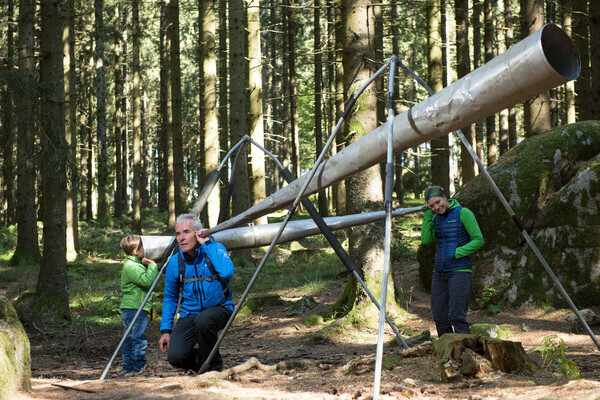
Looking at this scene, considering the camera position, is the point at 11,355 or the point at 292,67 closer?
the point at 11,355

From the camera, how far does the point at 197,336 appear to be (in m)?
5.55

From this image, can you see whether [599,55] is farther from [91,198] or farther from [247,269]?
[91,198]

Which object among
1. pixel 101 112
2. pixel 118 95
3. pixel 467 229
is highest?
pixel 118 95

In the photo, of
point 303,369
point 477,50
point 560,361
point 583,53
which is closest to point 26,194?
point 303,369

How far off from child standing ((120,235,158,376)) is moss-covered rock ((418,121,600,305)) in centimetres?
576

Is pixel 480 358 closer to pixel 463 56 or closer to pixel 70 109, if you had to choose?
pixel 463 56

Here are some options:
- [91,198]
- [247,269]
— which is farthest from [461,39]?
[91,198]

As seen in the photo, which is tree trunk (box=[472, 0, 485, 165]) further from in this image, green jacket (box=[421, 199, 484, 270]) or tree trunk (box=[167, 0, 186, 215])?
green jacket (box=[421, 199, 484, 270])

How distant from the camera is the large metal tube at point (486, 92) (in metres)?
3.80

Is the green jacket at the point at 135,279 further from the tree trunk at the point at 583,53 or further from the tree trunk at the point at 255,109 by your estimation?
the tree trunk at the point at 583,53

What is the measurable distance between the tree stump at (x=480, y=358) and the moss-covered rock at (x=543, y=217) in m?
4.34

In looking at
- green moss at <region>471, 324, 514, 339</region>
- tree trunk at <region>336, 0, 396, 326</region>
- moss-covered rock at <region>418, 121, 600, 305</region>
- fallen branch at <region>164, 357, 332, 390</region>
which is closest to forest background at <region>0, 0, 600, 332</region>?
tree trunk at <region>336, 0, 396, 326</region>

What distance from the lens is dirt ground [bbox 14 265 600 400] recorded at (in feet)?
14.3

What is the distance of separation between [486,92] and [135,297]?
4.87 meters
